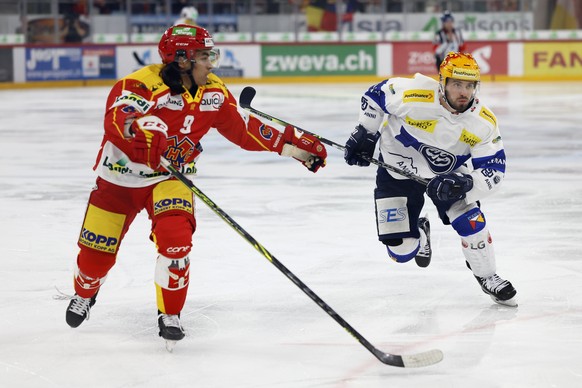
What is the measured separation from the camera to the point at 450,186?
4102 millimetres

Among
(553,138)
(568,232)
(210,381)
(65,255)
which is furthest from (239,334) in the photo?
(553,138)

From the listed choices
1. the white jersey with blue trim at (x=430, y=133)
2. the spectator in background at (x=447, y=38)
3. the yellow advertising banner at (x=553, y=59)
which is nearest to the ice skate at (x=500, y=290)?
the white jersey with blue trim at (x=430, y=133)

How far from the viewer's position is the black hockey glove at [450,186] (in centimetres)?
411

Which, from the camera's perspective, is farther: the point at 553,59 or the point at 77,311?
→ the point at 553,59

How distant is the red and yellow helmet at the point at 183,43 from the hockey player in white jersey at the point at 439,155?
984mm

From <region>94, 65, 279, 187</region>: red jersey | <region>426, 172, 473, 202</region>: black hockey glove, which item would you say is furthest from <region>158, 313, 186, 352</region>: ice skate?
<region>426, 172, 473, 202</region>: black hockey glove

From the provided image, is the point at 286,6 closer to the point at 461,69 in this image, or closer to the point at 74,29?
the point at 74,29

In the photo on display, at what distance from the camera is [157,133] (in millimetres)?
3492

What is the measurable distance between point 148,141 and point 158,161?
8 cm

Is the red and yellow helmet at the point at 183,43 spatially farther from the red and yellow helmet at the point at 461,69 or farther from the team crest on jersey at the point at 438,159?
the team crest on jersey at the point at 438,159

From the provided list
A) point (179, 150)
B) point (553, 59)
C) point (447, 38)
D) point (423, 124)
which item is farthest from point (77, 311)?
point (553, 59)

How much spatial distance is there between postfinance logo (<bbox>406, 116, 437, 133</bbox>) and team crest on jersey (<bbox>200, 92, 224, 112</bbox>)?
931 mm

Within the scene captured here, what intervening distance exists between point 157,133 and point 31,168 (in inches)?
196

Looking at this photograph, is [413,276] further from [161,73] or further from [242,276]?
[161,73]
